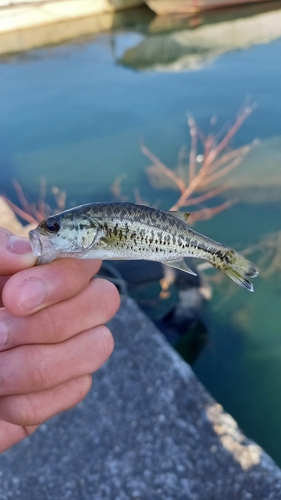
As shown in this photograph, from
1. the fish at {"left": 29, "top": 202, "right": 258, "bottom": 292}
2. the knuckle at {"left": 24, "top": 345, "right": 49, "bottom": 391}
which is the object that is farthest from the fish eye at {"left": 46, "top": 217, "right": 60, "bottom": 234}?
the knuckle at {"left": 24, "top": 345, "right": 49, "bottom": 391}

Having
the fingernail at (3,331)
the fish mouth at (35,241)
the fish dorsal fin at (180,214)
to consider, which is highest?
the fish mouth at (35,241)

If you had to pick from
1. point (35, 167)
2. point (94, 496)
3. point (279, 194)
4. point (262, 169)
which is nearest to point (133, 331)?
point (94, 496)

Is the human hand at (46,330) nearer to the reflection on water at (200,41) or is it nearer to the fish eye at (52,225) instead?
the fish eye at (52,225)

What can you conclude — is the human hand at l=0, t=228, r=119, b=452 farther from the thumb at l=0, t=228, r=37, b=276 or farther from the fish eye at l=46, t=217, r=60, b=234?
the fish eye at l=46, t=217, r=60, b=234

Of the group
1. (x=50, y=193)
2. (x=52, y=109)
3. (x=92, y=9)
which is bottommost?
(x=50, y=193)

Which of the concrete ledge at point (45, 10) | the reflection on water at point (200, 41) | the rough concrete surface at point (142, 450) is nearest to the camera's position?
the rough concrete surface at point (142, 450)

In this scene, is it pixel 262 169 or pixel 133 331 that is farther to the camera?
pixel 262 169

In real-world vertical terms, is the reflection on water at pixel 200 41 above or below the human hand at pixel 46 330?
below

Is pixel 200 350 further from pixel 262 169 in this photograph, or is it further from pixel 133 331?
pixel 262 169

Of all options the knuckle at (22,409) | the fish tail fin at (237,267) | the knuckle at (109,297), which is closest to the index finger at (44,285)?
the knuckle at (109,297)
